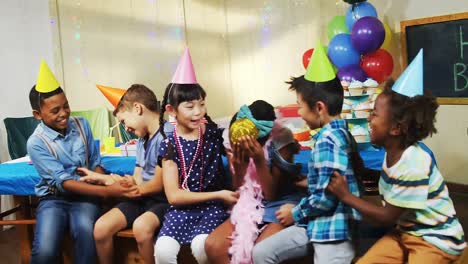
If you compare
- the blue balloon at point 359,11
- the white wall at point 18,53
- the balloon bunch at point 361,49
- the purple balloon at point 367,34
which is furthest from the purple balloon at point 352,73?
the white wall at point 18,53

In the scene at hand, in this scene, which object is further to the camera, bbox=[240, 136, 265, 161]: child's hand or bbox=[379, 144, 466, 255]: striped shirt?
bbox=[240, 136, 265, 161]: child's hand

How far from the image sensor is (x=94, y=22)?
4656 mm

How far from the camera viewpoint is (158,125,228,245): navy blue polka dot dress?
1852 mm

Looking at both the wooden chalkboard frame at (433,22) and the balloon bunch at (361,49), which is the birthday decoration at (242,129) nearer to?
the balloon bunch at (361,49)

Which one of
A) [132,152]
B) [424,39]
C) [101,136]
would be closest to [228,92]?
[101,136]

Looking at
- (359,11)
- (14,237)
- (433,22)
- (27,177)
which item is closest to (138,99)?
(27,177)

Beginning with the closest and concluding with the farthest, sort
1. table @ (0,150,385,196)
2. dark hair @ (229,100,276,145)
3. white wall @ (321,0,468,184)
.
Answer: dark hair @ (229,100,276,145) < table @ (0,150,385,196) < white wall @ (321,0,468,184)

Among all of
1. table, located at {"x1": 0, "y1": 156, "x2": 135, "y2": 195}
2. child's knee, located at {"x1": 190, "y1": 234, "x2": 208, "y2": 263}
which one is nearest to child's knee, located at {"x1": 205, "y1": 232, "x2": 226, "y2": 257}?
child's knee, located at {"x1": 190, "y1": 234, "x2": 208, "y2": 263}

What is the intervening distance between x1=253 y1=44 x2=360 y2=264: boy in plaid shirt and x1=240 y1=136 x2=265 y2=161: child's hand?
8.0 inches

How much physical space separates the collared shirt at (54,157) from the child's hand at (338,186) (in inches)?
47.5

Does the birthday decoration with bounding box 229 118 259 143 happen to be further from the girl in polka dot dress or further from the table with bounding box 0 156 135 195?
the table with bounding box 0 156 135 195

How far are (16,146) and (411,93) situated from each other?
3197mm

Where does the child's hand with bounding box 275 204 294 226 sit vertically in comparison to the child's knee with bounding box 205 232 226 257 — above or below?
above

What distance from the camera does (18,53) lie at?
4012mm
